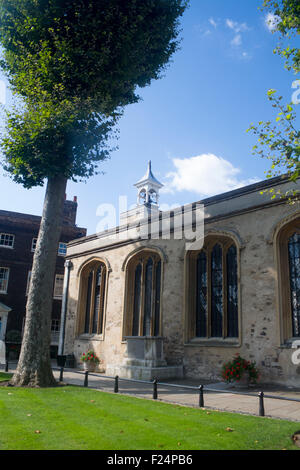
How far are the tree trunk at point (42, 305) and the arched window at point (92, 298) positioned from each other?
8084 mm

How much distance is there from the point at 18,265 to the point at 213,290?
66.8ft

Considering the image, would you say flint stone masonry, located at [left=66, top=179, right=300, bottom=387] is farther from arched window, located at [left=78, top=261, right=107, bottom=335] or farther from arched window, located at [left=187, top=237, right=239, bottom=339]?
arched window, located at [left=78, top=261, right=107, bottom=335]

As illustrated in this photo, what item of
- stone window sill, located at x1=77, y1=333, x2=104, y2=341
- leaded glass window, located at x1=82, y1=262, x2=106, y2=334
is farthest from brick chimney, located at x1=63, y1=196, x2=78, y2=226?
stone window sill, located at x1=77, y1=333, x2=104, y2=341

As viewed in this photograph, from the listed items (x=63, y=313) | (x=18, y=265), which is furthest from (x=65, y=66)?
(x=18, y=265)

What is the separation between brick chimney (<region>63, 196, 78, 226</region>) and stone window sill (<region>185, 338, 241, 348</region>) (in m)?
24.8

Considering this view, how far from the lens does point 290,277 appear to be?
12625 mm

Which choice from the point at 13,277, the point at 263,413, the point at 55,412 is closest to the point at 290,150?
the point at 263,413

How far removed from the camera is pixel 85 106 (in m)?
12.8

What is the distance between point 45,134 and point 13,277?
20.3m

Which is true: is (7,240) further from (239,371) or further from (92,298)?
(239,371)

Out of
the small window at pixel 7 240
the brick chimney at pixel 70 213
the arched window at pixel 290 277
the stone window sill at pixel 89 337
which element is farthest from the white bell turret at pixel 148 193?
the arched window at pixel 290 277

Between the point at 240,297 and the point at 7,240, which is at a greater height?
the point at 7,240

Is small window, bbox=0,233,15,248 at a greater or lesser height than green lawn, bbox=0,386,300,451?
greater

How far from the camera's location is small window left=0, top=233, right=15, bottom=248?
30.9m
